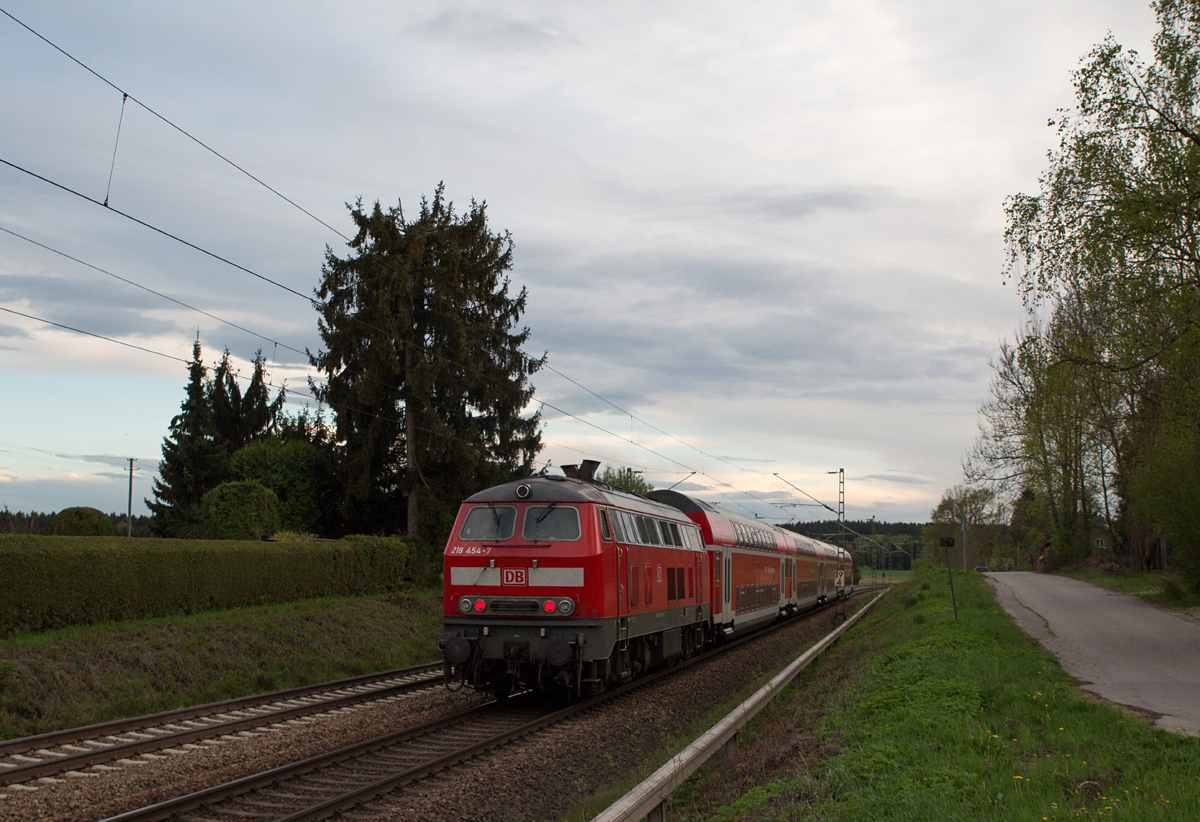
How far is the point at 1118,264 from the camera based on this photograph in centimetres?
1809

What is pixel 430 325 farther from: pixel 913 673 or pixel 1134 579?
pixel 1134 579

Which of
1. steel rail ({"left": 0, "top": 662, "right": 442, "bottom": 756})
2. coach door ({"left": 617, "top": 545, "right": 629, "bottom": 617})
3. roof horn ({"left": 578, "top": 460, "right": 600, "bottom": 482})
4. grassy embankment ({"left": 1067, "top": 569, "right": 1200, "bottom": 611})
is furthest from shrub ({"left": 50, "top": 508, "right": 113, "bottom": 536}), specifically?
grassy embankment ({"left": 1067, "top": 569, "right": 1200, "bottom": 611})

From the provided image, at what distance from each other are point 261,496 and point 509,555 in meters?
12.4

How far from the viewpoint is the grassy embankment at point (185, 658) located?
1182cm

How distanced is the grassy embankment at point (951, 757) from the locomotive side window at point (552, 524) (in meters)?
3.61

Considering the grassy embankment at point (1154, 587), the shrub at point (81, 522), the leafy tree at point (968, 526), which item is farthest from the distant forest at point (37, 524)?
the leafy tree at point (968, 526)

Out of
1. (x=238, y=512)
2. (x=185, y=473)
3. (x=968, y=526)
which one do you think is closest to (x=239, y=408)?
(x=185, y=473)

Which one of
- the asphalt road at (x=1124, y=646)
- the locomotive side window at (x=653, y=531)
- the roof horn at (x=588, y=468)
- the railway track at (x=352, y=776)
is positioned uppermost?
the roof horn at (x=588, y=468)

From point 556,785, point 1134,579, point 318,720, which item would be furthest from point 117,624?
point 1134,579

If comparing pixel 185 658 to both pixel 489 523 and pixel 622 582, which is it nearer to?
pixel 489 523

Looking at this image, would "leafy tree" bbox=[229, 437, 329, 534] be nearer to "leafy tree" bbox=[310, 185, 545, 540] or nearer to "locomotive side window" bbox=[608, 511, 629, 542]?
"leafy tree" bbox=[310, 185, 545, 540]

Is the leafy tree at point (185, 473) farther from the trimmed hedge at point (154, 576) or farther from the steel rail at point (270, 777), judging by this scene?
the steel rail at point (270, 777)

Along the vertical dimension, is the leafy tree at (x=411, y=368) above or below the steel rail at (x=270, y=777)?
above

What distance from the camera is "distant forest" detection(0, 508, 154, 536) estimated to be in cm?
3344
